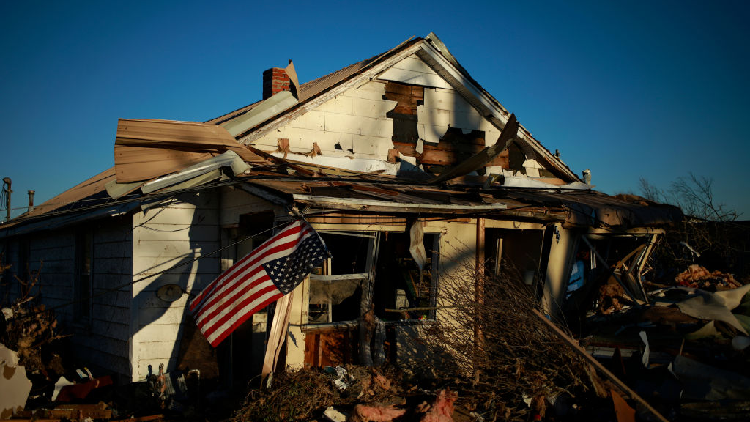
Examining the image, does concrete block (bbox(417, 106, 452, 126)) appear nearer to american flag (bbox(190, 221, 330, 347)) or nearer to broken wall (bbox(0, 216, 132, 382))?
american flag (bbox(190, 221, 330, 347))

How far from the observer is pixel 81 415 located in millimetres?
6680

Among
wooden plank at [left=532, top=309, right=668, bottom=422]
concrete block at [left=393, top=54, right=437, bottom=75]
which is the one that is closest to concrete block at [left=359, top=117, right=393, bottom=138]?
concrete block at [left=393, top=54, right=437, bottom=75]

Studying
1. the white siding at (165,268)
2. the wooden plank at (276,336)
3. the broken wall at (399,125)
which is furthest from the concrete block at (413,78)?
the wooden plank at (276,336)

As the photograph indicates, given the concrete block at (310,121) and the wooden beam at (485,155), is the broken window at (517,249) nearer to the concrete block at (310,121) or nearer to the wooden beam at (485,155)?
the wooden beam at (485,155)

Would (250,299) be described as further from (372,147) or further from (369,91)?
(369,91)

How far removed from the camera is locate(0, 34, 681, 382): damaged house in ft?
24.8

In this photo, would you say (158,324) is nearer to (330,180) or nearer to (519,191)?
(330,180)

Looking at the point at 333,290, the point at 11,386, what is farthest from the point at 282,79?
the point at 11,386

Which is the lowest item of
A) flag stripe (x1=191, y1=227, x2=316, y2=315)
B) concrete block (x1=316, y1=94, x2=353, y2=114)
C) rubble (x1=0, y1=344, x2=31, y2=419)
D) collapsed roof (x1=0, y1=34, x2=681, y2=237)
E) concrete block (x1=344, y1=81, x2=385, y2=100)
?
rubble (x1=0, y1=344, x2=31, y2=419)

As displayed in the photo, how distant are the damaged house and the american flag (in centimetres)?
31

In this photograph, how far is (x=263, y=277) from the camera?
6.10m

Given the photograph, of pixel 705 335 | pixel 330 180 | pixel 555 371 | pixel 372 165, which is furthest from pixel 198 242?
pixel 705 335

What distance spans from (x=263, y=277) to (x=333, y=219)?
1451 millimetres

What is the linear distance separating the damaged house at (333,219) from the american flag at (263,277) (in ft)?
1.03
